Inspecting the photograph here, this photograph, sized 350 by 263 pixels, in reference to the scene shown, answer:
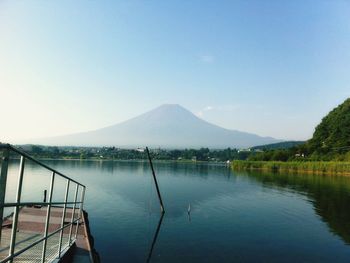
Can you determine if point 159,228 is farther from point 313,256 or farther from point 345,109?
point 345,109

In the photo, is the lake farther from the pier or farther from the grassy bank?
the grassy bank

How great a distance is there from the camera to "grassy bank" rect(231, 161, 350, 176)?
310 feet

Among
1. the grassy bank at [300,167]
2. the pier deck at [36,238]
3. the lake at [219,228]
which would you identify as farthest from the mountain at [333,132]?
the pier deck at [36,238]

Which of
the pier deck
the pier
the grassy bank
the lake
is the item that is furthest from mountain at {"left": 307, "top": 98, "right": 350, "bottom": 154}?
the pier

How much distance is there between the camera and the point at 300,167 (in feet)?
360

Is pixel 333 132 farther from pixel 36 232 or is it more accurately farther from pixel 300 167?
pixel 36 232

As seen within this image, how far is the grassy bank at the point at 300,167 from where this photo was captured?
94.4 m

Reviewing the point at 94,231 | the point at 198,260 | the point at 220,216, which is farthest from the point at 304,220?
the point at 94,231

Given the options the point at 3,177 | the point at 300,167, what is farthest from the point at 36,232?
the point at 300,167

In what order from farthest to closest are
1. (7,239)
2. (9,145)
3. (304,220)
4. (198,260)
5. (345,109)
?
(345,109) → (304,220) → (198,260) → (7,239) → (9,145)

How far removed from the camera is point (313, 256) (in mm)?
21844

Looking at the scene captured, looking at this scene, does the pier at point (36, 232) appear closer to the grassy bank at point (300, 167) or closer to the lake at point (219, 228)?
the lake at point (219, 228)

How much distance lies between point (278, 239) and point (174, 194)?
29.1 metres

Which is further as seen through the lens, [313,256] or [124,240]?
[124,240]
